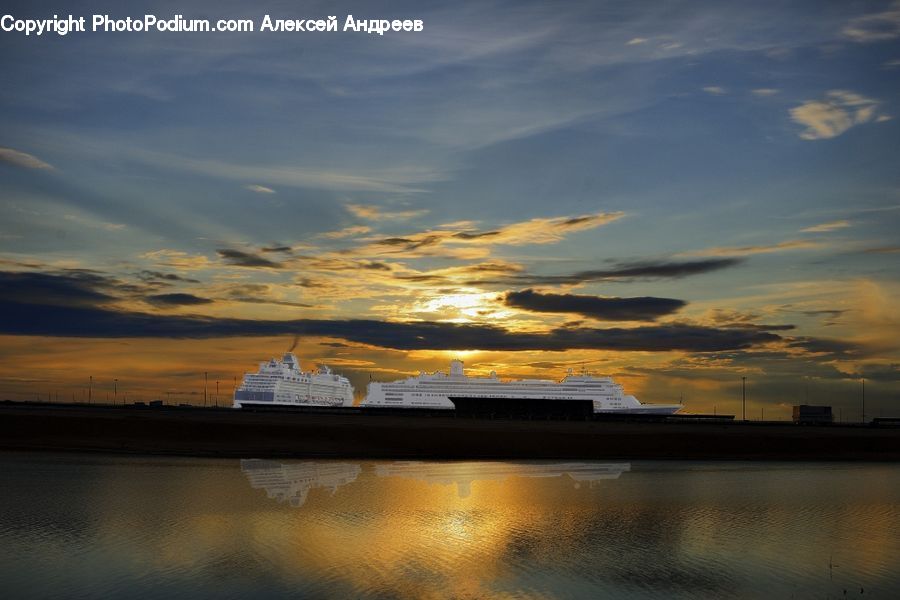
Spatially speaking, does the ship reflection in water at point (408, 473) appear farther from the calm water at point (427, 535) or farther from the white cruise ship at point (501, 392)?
the white cruise ship at point (501, 392)

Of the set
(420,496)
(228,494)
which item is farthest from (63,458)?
(420,496)

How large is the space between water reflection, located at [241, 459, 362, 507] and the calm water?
0.57 feet

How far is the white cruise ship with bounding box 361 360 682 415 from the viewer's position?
5507 inches

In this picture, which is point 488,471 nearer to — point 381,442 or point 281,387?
point 381,442

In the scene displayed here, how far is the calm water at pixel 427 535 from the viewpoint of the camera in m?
21.0

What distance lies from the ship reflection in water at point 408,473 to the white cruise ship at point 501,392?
83802mm

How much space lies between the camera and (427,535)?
27.5 meters

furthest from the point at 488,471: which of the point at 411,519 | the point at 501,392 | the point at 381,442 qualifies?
the point at 501,392

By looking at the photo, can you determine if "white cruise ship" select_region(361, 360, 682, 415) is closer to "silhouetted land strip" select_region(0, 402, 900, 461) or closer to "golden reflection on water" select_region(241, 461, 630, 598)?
"silhouetted land strip" select_region(0, 402, 900, 461)

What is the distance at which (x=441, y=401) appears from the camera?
13938 cm

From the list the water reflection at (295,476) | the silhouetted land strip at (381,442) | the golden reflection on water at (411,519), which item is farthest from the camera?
the silhouetted land strip at (381,442)

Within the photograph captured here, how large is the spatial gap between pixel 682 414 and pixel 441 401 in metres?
47.8

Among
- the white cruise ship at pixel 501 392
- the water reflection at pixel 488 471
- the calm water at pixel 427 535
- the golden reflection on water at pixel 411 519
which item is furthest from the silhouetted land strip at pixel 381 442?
the white cruise ship at pixel 501 392

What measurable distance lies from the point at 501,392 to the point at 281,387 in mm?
39593
